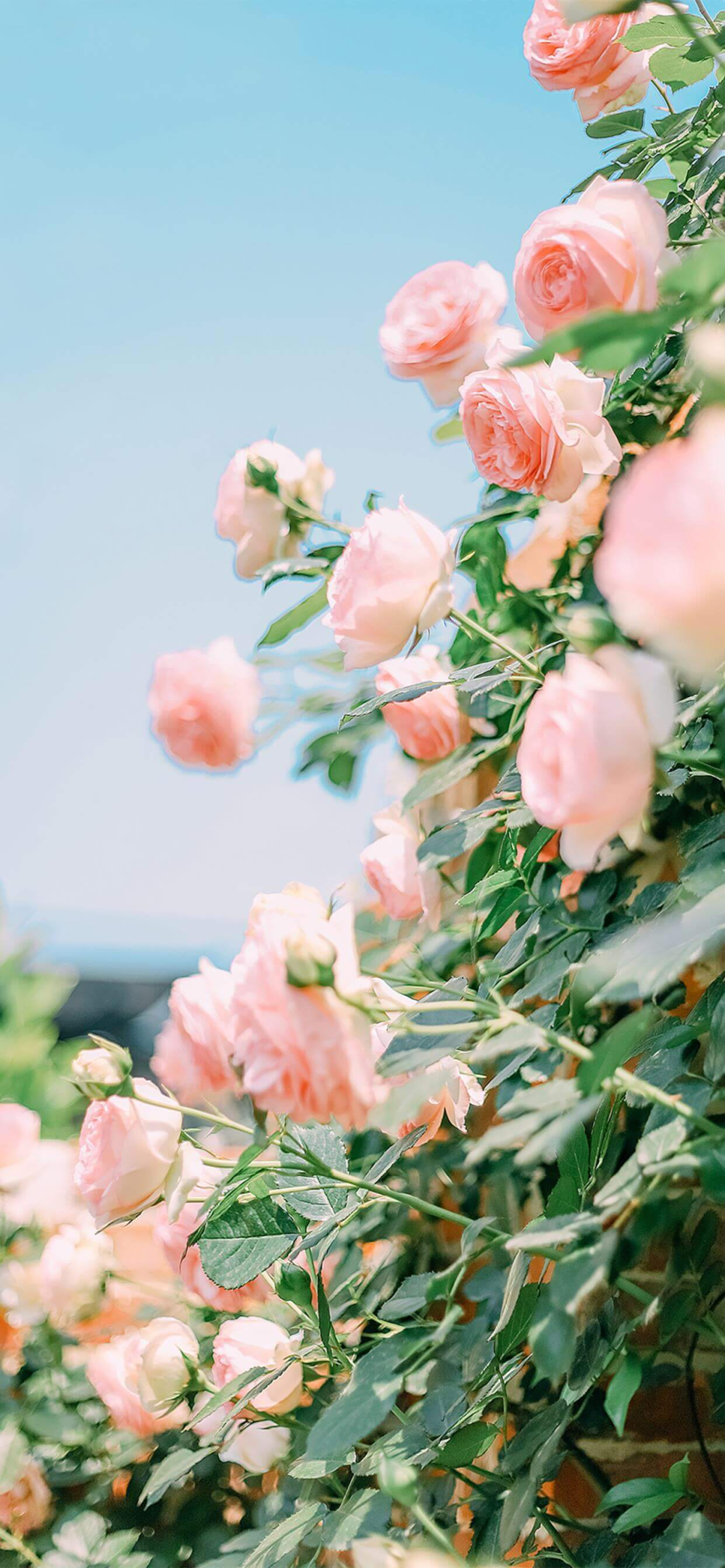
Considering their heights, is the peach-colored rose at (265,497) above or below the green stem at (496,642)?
above

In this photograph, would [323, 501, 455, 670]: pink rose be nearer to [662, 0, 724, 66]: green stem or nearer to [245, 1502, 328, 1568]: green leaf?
[662, 0, 724, 66]: green stem

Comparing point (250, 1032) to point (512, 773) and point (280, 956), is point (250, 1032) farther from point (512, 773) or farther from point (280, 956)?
point (512, 773)

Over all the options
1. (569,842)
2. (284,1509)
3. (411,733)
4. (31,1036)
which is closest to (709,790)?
(411,733)

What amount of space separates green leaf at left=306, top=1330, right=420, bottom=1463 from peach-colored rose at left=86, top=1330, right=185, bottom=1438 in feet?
1.37

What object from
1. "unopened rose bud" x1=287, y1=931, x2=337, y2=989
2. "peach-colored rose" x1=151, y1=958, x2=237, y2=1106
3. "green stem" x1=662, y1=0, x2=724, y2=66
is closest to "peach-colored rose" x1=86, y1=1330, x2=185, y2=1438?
"peach-colored rose" x1=151, y1=958, x2=237, y2=1106

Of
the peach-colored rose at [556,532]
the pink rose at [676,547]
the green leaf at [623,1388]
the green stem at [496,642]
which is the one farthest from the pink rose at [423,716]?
the pink rose at [676,547]

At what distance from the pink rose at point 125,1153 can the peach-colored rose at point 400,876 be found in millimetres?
412

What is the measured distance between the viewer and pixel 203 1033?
0.71 meters

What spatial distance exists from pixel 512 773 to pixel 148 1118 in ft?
1.19

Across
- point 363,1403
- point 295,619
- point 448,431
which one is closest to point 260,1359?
point 363,1403

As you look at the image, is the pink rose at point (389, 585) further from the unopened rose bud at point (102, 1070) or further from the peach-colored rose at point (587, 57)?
the peach-colored rose at point (587, 57)

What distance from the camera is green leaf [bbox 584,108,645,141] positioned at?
0.94m

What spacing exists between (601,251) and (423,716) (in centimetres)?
47

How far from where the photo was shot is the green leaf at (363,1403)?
602mm
